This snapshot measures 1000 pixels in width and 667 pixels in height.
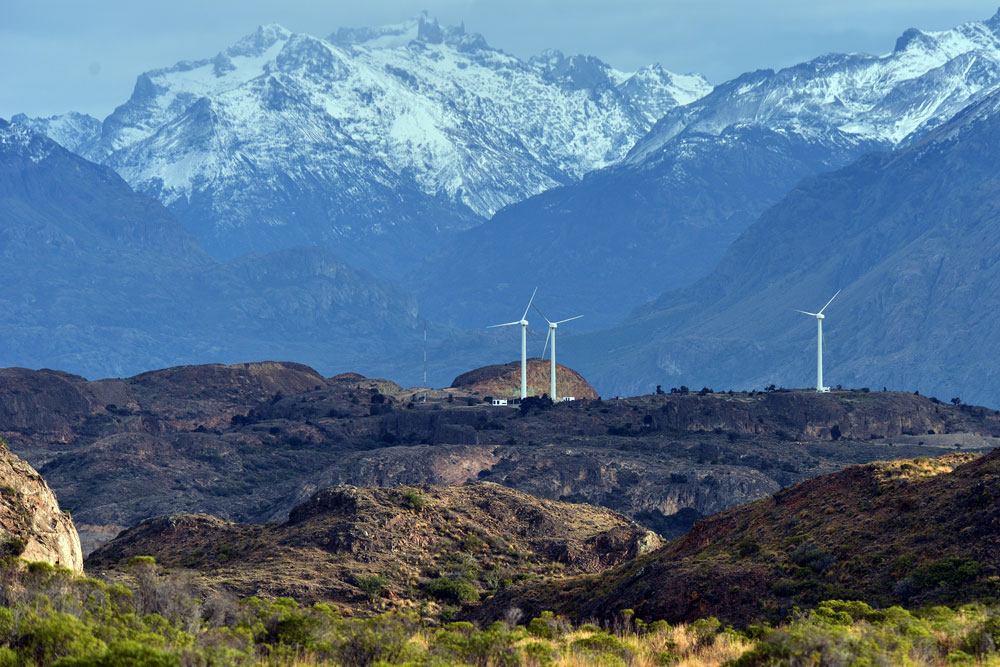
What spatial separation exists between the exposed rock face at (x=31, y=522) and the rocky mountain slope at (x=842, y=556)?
2269 centimetres

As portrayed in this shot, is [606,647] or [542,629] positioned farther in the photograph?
[542,629]

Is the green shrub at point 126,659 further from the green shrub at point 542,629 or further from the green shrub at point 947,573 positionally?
the green shrub at point 947,573

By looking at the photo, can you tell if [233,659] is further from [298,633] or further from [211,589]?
[211,589]

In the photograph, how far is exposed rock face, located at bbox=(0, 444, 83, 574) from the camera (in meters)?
65.4

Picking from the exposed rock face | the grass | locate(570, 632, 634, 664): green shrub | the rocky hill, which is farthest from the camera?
the rocky hill

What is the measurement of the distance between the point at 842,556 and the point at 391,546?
30088mm

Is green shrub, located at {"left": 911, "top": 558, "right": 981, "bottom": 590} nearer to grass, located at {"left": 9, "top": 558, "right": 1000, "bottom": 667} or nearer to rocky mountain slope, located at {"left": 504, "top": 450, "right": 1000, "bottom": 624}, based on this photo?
rocky mountain slope, located at {"left": 504, "top": 450, "right": 1000, "bottom": 624}

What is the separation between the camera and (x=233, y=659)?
41.7m

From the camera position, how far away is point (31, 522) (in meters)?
68.1

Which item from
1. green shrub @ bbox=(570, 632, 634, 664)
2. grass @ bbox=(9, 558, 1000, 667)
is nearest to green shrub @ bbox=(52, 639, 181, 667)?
grass @ bbox=(9, 558, 1000, 667)

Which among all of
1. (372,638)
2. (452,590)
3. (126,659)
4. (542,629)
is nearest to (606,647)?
(372,638)

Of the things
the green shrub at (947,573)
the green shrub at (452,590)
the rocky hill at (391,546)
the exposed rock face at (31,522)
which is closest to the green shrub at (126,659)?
the exposed rock face at (31,522)

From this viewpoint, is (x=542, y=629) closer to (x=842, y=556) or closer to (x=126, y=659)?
(x=842, y=556)

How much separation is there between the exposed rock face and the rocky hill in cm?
1118
